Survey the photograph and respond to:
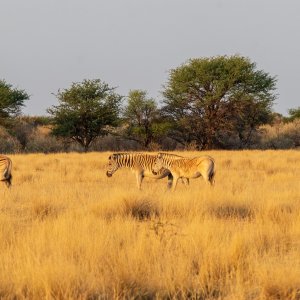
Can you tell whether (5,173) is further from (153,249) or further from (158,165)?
(153,249)

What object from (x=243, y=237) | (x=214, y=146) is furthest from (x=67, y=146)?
(x=243, y=237)

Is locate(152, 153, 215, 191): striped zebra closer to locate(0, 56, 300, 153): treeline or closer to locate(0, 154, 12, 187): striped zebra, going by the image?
locate(0, 154, 12, 187): striped zebra

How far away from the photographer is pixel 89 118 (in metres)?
43.1

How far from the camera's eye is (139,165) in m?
15.4

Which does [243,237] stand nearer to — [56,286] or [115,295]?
[115,295]

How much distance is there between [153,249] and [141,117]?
130 feet

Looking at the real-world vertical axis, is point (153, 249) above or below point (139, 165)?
below

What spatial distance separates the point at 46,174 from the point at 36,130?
110 feet

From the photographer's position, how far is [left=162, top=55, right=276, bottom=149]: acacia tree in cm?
4228

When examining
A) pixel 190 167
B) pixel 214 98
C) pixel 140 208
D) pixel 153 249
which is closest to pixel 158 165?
pixel 190 167

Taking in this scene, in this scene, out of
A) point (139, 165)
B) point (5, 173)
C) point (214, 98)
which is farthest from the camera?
point (214, 98)

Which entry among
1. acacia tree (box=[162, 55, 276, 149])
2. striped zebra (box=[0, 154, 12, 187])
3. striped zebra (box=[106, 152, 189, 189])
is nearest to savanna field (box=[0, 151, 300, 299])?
striped zebra (box=[0, 154, 12, 187])

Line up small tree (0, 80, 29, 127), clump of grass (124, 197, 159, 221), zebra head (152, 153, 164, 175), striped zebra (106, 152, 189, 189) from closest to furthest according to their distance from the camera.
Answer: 1. clump of grass (124, 197, 159, 221)
2. zebra head (152, 153, 164, 175)
3. striped zebra (106, 152, 189, 189)
4. small tree (0, 80, 29, 127)

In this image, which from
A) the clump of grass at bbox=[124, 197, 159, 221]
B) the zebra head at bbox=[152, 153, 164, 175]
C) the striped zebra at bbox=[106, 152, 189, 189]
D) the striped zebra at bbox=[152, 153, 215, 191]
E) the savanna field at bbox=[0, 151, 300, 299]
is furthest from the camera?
the striped zebra at bbox=[106, 152, 189, 189]
